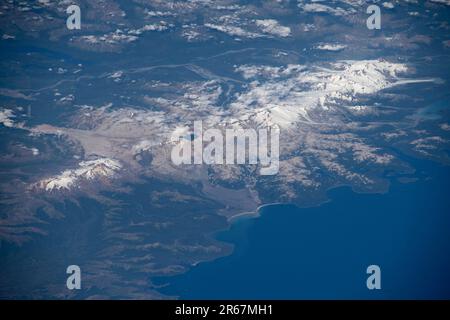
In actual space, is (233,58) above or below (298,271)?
above

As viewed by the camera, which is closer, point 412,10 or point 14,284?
point 14,284

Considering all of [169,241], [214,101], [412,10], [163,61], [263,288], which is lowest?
[263,288]

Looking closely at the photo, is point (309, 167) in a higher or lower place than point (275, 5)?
lower

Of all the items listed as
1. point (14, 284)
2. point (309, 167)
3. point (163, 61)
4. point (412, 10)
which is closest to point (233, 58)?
point (163, 61)

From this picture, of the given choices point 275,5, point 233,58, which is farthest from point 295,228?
point 275,5

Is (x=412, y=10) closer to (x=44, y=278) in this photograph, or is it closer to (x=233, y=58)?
(x=233, y=58)

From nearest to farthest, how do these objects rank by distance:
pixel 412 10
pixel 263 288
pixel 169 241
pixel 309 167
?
pixel 263 288, pixel 169 241, pixel 309 167, pixel 412 10

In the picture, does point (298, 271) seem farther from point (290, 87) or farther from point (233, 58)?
point (233, 58)

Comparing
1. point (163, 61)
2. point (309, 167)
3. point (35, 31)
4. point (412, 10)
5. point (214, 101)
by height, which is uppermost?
point (412, 10)

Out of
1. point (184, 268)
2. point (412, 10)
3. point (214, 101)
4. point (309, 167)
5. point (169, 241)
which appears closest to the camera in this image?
point (184, 268)
